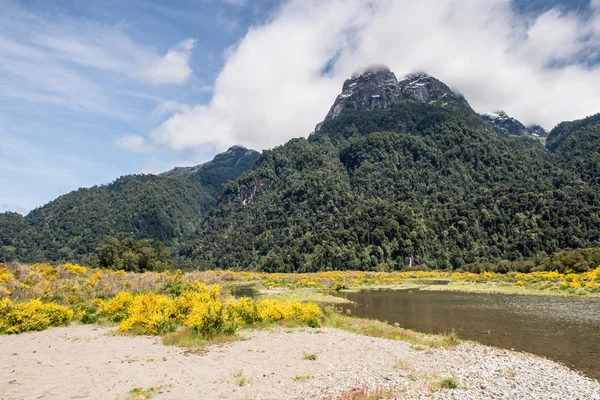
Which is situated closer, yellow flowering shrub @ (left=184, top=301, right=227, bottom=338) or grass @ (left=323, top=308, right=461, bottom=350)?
yellow flowering shrub @ (left=184, top=301, right=227, bottom=338)

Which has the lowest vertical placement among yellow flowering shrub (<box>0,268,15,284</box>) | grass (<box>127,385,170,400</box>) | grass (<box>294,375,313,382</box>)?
grass (<box>294,375,313,382</box>)

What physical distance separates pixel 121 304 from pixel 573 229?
18028cm

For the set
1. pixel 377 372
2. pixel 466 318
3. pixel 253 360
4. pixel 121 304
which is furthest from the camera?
pixel 466 318

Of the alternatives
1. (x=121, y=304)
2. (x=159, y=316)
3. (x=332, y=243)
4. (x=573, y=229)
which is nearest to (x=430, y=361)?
(x=159, y=316)

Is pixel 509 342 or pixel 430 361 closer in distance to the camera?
pixel 430 361

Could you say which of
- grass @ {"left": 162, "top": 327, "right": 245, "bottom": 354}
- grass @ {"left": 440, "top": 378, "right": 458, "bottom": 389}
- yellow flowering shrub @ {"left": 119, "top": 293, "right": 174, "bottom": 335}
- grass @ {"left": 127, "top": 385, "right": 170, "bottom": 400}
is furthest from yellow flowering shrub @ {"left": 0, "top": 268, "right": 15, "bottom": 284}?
grass @ {"left": 440, "top": 378, "right": 458, "bottom": 389}

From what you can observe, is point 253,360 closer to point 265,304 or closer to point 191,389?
point 191,389

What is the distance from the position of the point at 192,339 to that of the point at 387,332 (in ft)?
48.7

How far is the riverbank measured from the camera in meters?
14.8

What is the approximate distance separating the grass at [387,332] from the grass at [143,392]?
16003mm

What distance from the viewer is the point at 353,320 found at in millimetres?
34094

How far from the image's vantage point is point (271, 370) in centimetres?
1784

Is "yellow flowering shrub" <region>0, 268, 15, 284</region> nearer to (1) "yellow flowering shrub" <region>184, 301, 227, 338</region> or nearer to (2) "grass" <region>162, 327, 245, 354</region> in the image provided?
(2) "grass" <region>162, 327, 245, 354</region>

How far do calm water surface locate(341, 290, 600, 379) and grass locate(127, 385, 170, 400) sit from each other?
21.4 meters
